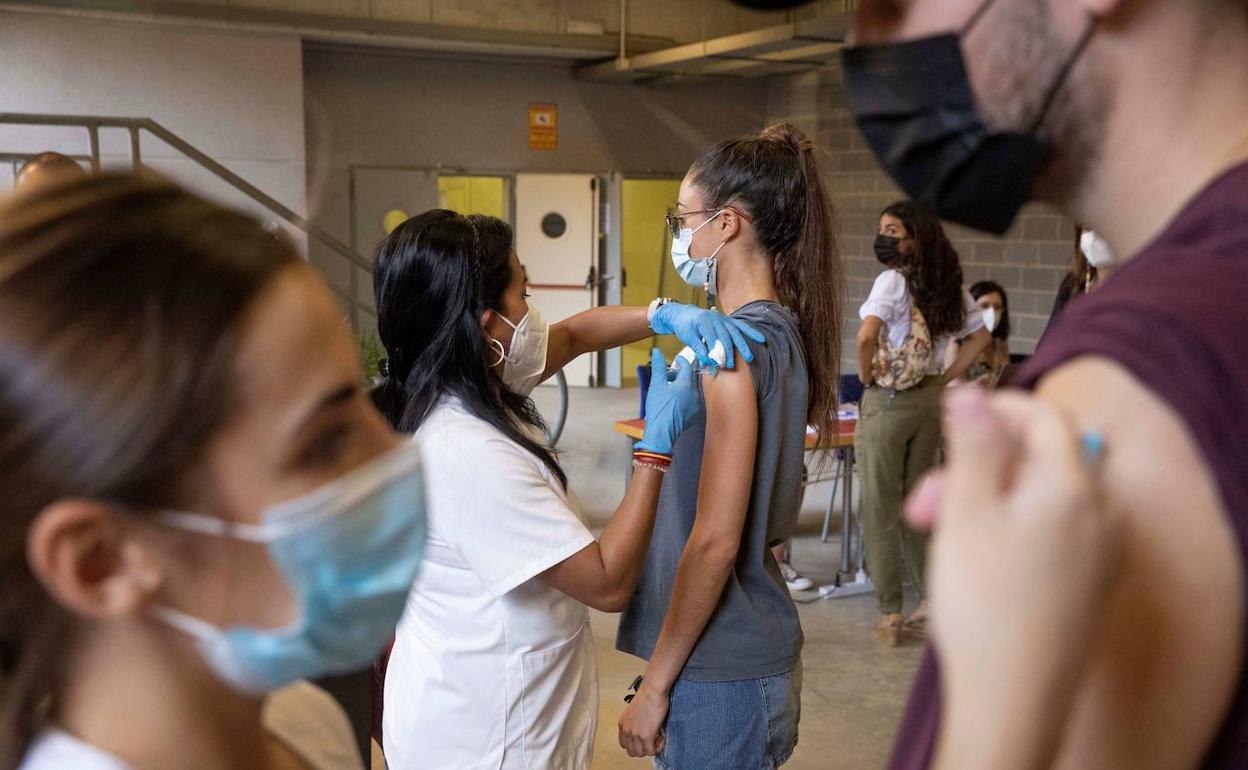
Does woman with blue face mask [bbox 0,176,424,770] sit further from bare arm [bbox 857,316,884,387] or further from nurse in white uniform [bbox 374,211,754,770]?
bare arm [bbox 857,316,884,387]

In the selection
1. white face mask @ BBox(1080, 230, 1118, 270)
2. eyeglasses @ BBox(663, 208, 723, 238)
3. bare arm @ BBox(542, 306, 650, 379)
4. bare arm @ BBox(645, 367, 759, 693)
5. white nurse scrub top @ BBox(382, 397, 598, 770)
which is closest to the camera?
white nurse scrub top @ BBox(382, 397, 598, 770)

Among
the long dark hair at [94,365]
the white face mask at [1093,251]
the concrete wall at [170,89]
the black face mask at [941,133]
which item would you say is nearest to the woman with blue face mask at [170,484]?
the long dark hair at [94,365]

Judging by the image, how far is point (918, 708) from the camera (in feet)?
1.97

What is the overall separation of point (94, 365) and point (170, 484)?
0.10 meters

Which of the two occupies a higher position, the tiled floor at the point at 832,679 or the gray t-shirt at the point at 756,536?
the gray t-shirt at the point at 756,536

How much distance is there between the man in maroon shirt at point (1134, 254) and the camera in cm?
50

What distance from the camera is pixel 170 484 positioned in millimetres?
750

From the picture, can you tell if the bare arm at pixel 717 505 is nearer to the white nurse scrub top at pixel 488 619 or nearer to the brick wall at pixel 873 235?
the white nurse scrub top at pixel 488 619

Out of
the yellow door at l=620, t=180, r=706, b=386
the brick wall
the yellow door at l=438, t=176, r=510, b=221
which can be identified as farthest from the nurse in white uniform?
the yellow door at l=438, t=176, r=510, b=221

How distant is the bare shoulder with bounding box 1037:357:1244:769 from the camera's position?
1.62 feet

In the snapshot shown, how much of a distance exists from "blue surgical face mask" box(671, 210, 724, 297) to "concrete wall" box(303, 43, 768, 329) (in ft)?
22.6

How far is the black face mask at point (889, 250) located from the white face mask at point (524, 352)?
94.0 inches

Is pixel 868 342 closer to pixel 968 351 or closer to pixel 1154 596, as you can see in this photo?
pixel 968 351

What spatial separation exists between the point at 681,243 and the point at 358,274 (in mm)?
7259
